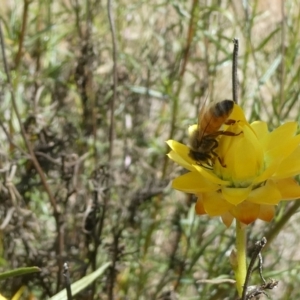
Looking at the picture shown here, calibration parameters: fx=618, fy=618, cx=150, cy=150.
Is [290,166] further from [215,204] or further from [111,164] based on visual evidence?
[111,164]

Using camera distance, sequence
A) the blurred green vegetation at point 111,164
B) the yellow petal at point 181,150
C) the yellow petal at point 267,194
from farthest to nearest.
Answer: the blurred green vegetation at point 111,164, the yellow petal at point 181,150, the yellow petal at point 267,194

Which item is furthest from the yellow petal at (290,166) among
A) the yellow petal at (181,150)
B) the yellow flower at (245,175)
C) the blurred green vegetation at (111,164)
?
the blurred green vegetation at (111,164)

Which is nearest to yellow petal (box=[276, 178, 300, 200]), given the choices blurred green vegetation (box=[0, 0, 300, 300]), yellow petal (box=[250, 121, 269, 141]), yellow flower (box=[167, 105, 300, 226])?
yellow flower (box=[167, 105, 300, 226])

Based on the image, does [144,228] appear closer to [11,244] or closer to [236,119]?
[11,244]

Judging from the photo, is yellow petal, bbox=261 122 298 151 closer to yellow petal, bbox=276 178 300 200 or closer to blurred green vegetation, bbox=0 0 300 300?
yellow petal, bbox=276 178 300 200

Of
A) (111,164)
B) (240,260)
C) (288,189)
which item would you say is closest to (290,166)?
(288,189)

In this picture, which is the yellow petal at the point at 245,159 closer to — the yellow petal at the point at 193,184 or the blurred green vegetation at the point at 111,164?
the yellow petal at the point at 193,184
